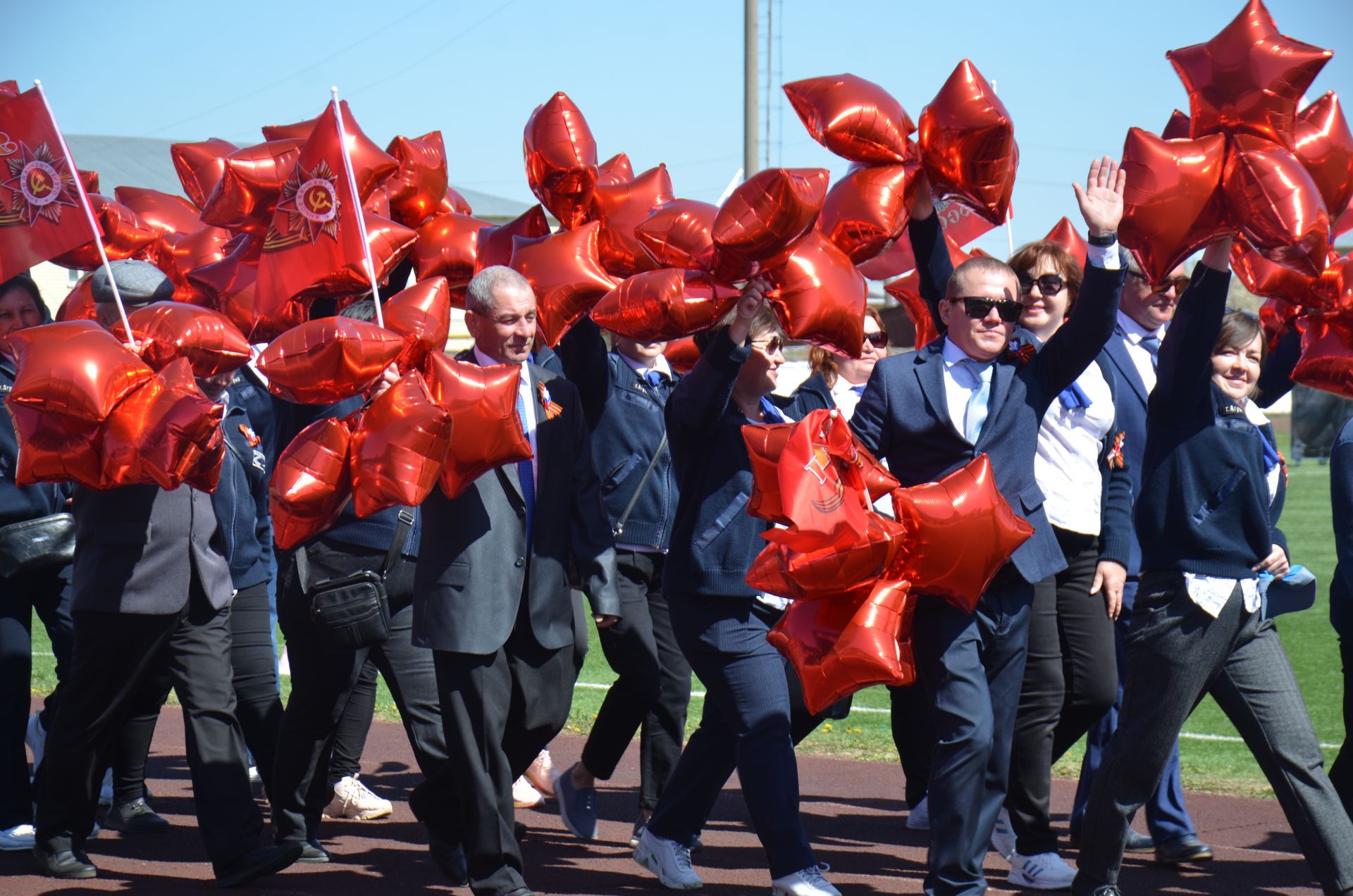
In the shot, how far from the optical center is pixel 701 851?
570cm

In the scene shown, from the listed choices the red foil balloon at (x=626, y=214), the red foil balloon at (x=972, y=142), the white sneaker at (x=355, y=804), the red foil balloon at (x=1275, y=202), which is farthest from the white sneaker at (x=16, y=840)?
the red foil balloon at (x=1275, y=202)

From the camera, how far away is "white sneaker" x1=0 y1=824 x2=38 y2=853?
5.48 m

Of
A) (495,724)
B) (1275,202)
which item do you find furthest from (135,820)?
(1275,202)

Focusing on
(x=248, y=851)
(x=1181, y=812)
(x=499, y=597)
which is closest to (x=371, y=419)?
(x=499, y=597)

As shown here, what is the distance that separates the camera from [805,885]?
4.64 m

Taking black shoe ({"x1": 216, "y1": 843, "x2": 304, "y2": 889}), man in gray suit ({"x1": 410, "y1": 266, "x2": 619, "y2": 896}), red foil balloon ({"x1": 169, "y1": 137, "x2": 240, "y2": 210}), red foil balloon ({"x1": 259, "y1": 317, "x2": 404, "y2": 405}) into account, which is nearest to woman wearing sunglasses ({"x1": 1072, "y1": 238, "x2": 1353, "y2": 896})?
man in gray suit ({"x1": 410, "y1": 266, "x2": 619, "y2": 896})

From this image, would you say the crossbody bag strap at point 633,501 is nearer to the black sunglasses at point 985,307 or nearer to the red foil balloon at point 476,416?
the red foil balloon at point 476,416

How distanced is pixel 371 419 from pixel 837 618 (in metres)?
1.36

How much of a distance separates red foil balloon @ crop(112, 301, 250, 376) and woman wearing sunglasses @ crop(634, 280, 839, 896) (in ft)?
4.45

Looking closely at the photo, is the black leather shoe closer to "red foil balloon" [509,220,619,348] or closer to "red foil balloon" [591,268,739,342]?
"red foil balloon" [509,220,619,348]

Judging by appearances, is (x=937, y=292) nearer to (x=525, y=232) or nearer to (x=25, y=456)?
(x=525, y=232)

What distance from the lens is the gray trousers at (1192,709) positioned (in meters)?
4.46

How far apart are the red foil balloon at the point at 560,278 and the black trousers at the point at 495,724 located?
37.1 inches

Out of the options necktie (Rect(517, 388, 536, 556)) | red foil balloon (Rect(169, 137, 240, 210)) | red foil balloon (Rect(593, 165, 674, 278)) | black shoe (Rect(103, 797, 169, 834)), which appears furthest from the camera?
red foil balloon (Rect(169, 137, 240, 210))
